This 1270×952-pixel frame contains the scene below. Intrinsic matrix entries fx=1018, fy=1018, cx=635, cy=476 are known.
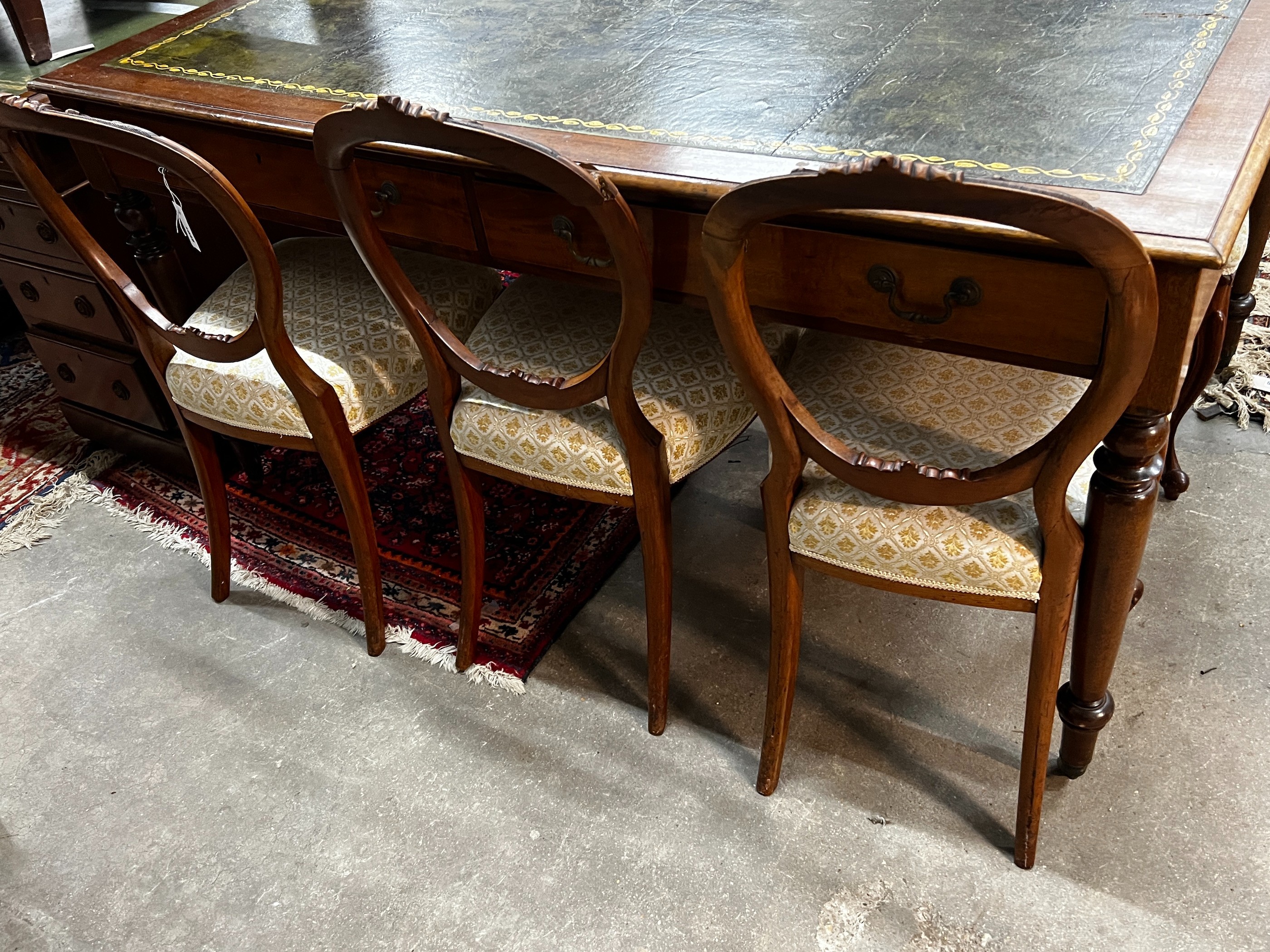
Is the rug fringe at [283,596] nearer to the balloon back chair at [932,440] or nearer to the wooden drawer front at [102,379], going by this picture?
the wooden drawer front at [102,379]

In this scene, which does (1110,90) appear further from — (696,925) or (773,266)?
(696,925)

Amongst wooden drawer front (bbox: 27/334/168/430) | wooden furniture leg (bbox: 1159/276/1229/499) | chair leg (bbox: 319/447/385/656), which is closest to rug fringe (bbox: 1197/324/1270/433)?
wooden furniture leg (bbox: 1159/276/1229/499)

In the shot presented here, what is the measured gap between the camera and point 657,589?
4.62 feet

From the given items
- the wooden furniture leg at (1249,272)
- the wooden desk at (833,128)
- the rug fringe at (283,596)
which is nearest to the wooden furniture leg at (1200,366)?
the wooden furniture leg at (1249,272)

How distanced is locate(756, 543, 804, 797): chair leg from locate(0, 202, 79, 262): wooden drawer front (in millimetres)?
1363

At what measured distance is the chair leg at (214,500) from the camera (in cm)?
167

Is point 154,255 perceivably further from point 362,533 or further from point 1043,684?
point 1043,684

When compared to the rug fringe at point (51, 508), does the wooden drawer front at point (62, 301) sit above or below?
above

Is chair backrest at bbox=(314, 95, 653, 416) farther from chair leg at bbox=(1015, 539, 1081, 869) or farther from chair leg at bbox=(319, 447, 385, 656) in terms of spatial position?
chair leg at bbox=(1015, 539, 1081, 869)

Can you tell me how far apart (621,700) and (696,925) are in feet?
1.24

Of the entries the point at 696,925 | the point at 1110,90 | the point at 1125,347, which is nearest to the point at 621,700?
the point at 696,925

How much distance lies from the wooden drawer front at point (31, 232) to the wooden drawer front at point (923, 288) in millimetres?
1238

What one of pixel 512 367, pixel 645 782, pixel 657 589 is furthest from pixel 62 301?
pixel 645 782

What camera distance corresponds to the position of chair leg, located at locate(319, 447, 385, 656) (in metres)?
1.55
